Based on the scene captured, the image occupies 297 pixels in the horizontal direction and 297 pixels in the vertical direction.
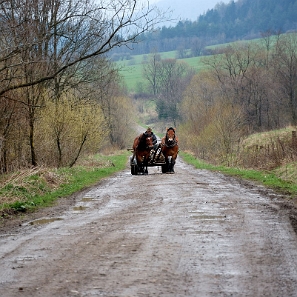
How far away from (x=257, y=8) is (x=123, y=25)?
14732 cm

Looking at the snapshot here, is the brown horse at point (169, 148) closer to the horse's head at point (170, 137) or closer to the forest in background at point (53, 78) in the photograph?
the horse's head at point (170, 137)

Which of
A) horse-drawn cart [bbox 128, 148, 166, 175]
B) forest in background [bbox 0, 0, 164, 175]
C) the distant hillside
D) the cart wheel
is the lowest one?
the cart wheel

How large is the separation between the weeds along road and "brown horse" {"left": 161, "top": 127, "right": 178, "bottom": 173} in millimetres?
10878

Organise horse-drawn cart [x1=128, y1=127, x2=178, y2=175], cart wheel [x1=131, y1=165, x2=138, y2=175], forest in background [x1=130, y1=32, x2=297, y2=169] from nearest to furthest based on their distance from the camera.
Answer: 1. horse-drawn cart [x1=128, y1=127, x2=178, y2=175]
2. cart wheel [x1=131, y1=165, x2=138, y2=175]
3. forest in background [x1=130, y1=32, x2=297, y2=169]

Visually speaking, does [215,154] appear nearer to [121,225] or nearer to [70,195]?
[70,195]

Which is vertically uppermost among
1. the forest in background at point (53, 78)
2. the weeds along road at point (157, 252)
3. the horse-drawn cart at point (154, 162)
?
the forest in background at point (53, 78)

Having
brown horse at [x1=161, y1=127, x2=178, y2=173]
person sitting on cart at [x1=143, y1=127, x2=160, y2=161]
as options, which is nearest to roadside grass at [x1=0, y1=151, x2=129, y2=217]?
person sitting on cart at [x1=143, y1=127, x2=160, y2=161]

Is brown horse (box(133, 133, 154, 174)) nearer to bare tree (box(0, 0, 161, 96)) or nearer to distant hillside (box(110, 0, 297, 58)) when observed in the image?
bare tree (box(0, 0, 161, 96))

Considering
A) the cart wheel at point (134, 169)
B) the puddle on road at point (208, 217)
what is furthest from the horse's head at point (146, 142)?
the puddle on road at point (208, 217)

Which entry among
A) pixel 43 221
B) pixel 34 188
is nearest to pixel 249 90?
pixel 34 188

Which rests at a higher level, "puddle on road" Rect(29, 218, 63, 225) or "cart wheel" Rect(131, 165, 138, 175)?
"puddle on road" Rect(29, 218, 63, 225)

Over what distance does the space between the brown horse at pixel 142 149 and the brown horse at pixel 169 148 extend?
63 centimetres

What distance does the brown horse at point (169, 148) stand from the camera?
885 inches

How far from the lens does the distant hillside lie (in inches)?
5463
